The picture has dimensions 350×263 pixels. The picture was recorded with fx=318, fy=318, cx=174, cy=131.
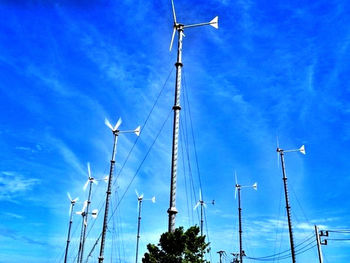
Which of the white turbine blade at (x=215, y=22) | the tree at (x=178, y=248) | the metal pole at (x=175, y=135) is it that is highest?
the white turbine blade at (x=215, y=22)

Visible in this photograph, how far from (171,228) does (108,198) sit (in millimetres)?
17502

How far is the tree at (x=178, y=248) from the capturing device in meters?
18.2

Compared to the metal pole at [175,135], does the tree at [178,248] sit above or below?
below

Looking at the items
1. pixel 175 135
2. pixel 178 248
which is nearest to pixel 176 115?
pixel 175 135

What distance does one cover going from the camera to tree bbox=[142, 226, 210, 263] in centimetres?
1823

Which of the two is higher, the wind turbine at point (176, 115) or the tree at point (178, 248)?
the wind turbine at point (176, 115)

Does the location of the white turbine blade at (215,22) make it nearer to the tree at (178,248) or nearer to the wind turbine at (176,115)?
the wind turbine at (176,115)

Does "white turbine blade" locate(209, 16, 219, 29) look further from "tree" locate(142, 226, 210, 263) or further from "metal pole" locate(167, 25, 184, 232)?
"tree" locate(142, 226, 210, 263)

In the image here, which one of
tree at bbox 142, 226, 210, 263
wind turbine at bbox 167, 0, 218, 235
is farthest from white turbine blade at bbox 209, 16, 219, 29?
tree at bbox 142, 226, 210, 263

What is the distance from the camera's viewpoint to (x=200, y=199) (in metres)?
66.2

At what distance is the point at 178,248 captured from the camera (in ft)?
59.9

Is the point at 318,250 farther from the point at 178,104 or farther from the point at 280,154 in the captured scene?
the point at 178,104

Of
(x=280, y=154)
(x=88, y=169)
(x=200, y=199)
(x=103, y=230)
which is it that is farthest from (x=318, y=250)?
(x=88, y=169)

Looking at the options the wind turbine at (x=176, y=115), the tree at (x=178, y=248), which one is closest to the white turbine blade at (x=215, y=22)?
the wind turbine at (x=176, y=115)
